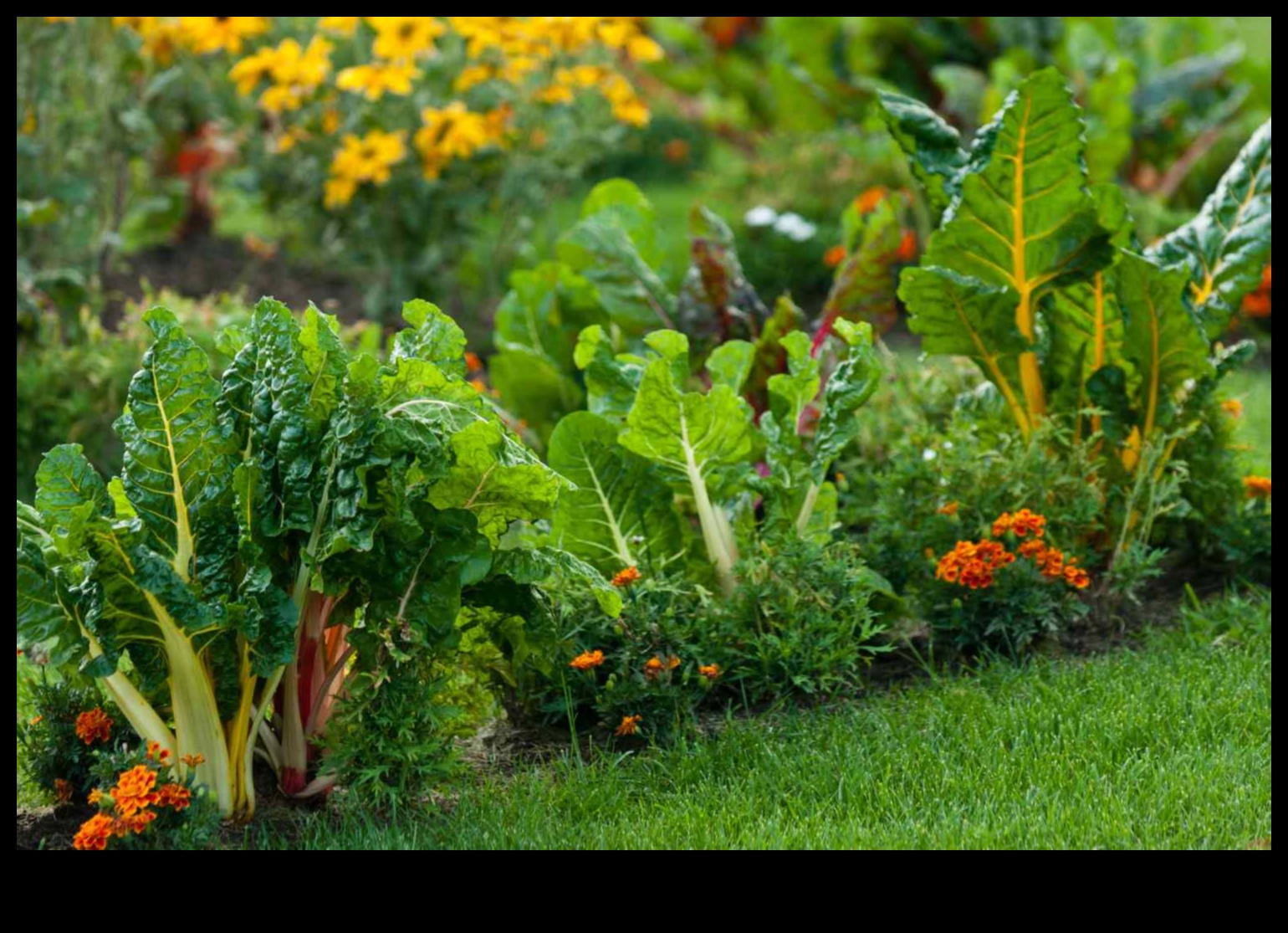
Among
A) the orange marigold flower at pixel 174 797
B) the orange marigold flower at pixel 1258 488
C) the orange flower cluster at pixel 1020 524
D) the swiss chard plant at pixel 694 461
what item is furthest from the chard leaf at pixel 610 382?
the orange marigold flower at pixel 1258 488

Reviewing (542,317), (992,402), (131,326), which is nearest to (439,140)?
(131,326)

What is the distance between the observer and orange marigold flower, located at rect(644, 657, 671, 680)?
10.5 feet

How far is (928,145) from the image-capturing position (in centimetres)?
386

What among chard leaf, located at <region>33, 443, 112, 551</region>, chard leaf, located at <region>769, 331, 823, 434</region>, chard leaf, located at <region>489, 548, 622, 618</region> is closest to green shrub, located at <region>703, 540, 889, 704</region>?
chard leaf, located at <region>769, 331, 823, 434</region>

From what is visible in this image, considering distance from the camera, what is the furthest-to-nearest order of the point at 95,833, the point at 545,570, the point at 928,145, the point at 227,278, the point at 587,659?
the point at 227,278 < the point at 928,145 < the point at 587,659 < the point at 545,570 < the point at 95,833

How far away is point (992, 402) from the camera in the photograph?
13.5 feet

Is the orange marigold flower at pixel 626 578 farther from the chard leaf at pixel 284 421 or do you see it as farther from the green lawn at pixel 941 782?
the chard leaf at pixel 284 421

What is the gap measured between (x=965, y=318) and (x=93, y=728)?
91.7 inches

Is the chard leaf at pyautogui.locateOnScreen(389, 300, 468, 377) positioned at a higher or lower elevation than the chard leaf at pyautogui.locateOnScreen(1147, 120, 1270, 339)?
higher

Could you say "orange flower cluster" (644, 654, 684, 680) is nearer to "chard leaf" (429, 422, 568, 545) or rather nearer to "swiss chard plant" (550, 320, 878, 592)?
"swiss chard plant" (550, 320, 878, 592)

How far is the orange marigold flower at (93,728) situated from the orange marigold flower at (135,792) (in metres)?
0.27

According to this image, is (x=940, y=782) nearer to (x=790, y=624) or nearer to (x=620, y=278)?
(x=790, y=624)

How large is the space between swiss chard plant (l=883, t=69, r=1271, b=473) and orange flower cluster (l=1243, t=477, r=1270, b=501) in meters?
0.27

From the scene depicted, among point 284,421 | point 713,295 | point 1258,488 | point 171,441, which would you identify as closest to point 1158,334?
point 1258,488
